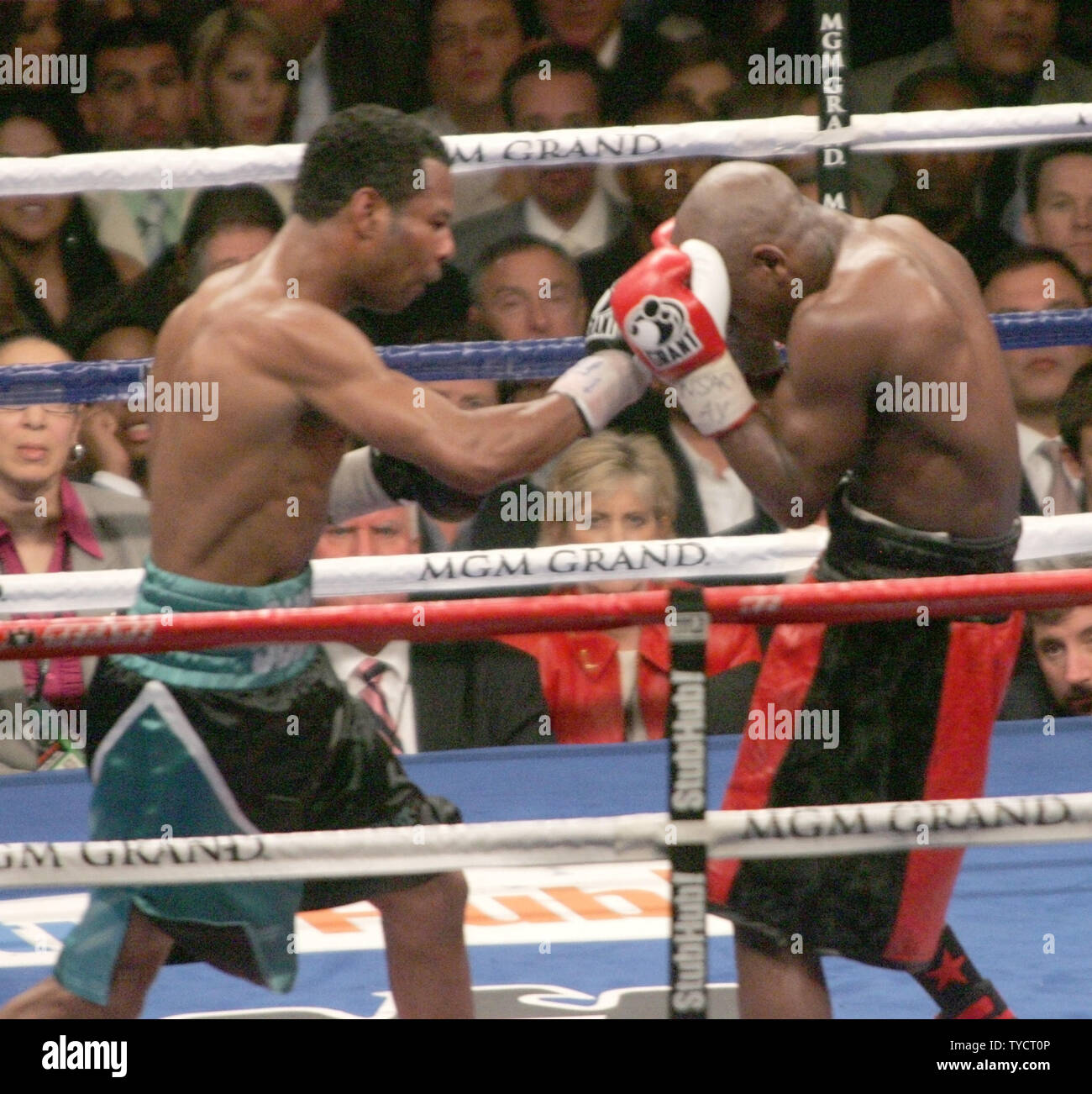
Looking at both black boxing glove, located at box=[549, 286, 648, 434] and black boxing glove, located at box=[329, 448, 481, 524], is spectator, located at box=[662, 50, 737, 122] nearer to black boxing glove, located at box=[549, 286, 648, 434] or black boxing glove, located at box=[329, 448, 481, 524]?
black boxing glove, located at box=[549, 286, 648, 434]

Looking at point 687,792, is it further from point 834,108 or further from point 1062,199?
point 1062,199

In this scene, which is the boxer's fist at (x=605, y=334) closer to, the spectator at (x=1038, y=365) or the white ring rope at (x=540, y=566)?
the white ring rope at (x=540, y=566)

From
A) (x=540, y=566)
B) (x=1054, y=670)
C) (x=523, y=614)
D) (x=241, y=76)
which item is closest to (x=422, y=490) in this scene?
(x=523, y=614)

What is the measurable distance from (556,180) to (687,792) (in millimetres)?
2502

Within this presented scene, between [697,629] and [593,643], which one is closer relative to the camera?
[697,629]

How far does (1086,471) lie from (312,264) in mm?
2110

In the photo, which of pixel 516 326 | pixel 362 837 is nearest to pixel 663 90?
pixel 516 326

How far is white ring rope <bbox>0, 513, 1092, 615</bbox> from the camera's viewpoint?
2855 millimetres

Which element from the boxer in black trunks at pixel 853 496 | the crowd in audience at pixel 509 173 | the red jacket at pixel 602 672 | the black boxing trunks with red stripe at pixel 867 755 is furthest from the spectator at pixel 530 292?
the black boxing trunks with red stripe at pixel 867 755

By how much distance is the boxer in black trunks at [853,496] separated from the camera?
1980 millimetres

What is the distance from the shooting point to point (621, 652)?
10.9 ft

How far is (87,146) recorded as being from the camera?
13.4ft
